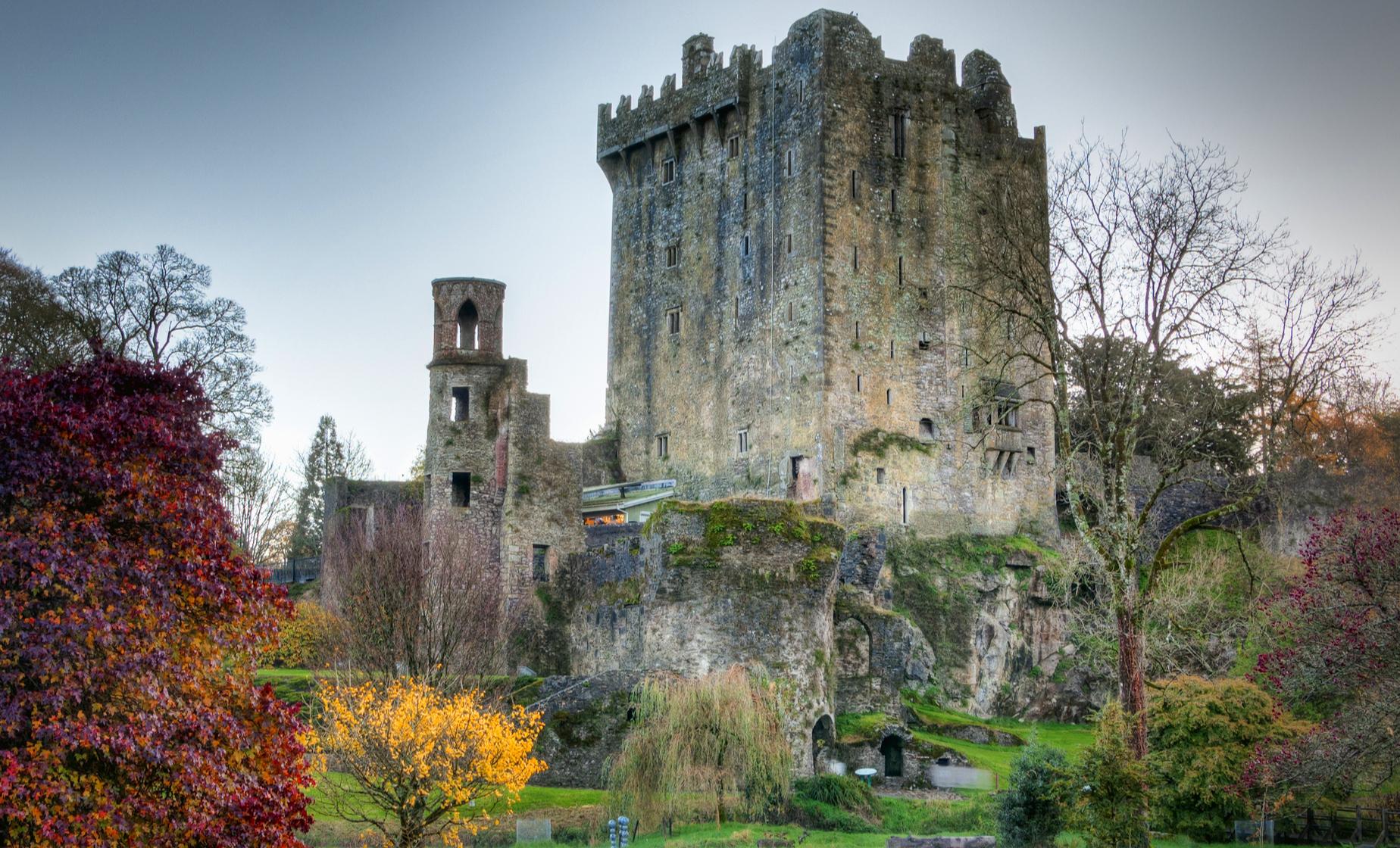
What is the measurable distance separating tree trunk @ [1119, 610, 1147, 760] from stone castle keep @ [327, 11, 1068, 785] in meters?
A: 11.9

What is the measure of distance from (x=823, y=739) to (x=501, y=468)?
15120 millimetres

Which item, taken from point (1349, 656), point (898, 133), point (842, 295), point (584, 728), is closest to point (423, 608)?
point (584, 728)

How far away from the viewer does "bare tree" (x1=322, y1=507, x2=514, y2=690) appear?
32250mm

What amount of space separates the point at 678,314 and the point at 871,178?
9.23 m

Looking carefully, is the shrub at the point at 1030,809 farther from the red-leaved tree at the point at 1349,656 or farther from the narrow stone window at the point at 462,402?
the narrow stone window at the point at 462,402

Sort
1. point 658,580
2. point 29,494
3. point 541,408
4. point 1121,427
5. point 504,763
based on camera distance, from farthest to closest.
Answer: point 541,408 < point 658,580 < point 1121,427 < point 504,763 < point 29,494

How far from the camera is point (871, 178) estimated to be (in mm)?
50750

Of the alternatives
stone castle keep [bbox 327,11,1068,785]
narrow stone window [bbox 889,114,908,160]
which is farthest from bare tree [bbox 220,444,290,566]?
narrow stone window [bbox 889,114,908,160]

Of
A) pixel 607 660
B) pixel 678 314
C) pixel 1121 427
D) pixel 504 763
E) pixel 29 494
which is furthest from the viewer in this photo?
pixel 678 314

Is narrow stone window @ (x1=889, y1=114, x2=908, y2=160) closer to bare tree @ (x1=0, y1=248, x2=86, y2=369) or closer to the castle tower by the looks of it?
the castle tower

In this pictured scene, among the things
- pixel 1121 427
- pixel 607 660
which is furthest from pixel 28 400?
pixel 607 660

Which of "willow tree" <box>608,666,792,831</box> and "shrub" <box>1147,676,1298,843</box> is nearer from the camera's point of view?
"shrub" <box>1147,676,1298,843</box>

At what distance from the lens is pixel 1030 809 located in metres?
23.2

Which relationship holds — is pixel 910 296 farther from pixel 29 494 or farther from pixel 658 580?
pixel 29 494
